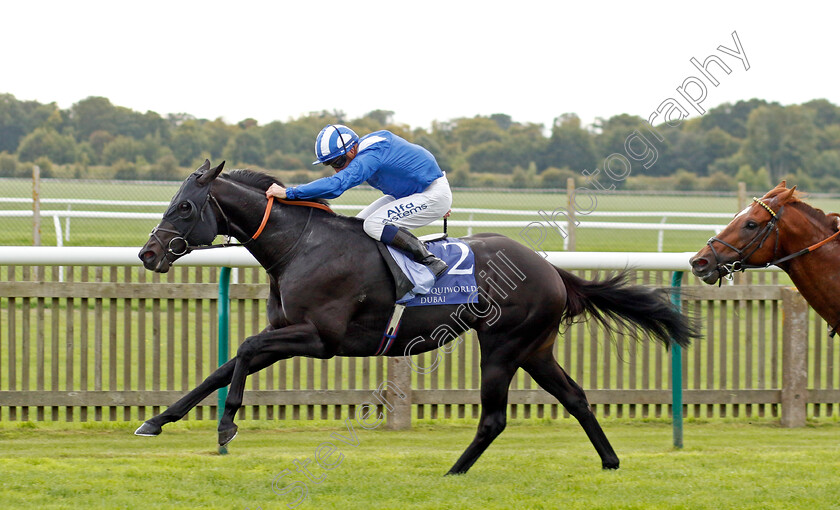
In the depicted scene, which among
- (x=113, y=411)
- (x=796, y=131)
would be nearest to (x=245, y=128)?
(x=113, y=411)

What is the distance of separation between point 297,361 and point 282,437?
52 cm

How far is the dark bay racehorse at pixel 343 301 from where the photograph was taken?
4.44 metres

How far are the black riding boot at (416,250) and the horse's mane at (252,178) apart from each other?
0.51m

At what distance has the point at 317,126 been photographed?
75.8 ft

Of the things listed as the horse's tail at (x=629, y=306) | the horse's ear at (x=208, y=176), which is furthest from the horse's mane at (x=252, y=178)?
the horse's tail at (x=629, y=306)

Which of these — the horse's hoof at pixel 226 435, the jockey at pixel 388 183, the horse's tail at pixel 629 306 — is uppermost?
the jockey at pixel 388 183

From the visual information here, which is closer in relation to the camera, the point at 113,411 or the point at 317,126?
the point at 113,411

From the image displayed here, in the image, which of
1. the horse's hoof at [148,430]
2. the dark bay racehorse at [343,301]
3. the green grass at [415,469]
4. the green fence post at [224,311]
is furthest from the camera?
the green fence post at [224,311]

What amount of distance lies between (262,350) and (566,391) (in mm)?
1759

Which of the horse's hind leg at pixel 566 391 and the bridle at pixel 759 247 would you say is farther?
the horse's hind leg at pixel 566 391

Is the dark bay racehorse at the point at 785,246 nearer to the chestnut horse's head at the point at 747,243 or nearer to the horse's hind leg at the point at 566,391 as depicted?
the chestnut horse's head at the point at 747,243

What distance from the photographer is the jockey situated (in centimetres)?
463

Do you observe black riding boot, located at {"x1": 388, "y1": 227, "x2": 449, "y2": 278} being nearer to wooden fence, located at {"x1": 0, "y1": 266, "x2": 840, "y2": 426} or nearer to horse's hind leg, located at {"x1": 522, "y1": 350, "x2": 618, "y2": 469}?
horse's hind leg, located at {"x1": 522, "y1": 350, "x2": 618, "y2": 469}

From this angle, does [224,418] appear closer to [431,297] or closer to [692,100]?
[431,297]
